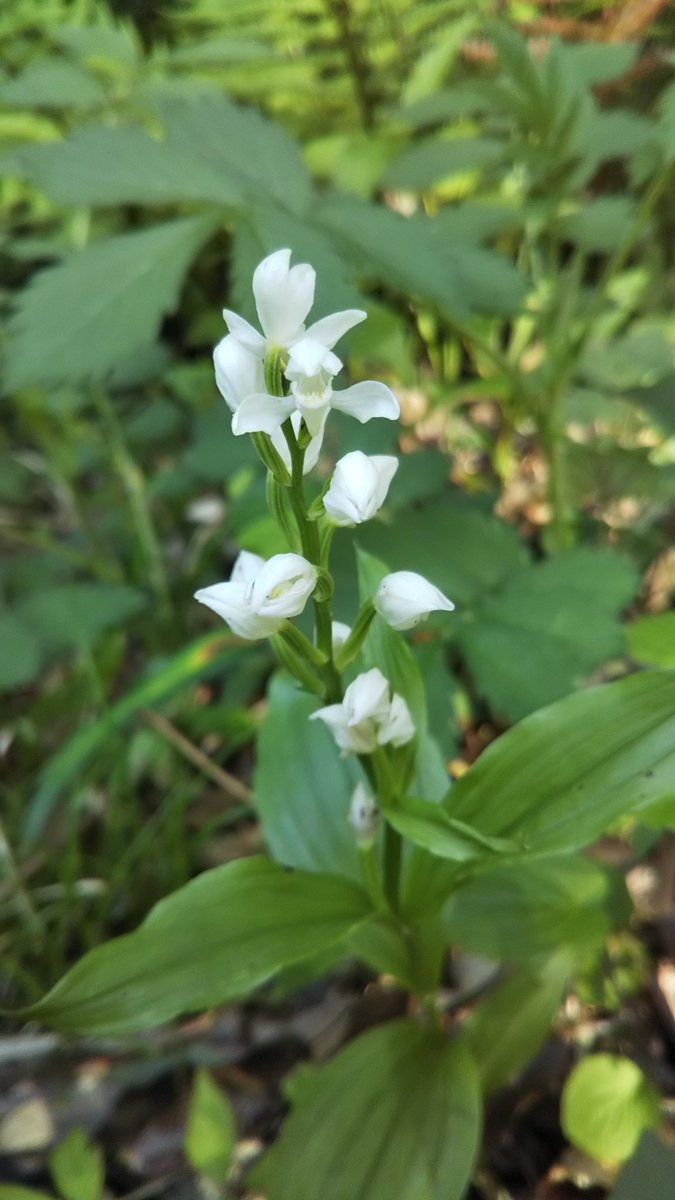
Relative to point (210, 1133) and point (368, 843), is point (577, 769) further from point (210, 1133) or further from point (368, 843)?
point (210, 1133)

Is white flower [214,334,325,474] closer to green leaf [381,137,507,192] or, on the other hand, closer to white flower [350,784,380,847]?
white flower [350,784,380,847]

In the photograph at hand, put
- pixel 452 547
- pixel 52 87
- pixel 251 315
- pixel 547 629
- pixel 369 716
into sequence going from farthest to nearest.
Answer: pixel 52 87 → pixel 452 547 → pixel 547 629 → pixel 251 315 → pixel 369 716

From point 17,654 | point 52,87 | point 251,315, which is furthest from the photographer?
point 17,654

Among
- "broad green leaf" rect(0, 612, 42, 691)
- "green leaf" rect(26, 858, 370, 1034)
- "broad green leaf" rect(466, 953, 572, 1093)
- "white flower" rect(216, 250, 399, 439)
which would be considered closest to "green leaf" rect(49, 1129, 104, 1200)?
"green leaf" rect(26, 858, 370, 1034)

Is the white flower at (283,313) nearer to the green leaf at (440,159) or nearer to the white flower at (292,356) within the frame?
the white flower at (292,356)

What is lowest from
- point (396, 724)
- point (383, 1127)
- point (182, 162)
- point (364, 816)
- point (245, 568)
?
point (383, 1127)

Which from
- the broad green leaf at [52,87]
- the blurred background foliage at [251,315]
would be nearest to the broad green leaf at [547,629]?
the blurred background foliage at [251,315]

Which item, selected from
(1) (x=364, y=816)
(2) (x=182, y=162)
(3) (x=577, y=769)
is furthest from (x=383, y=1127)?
(2) (x=182, y=162)
